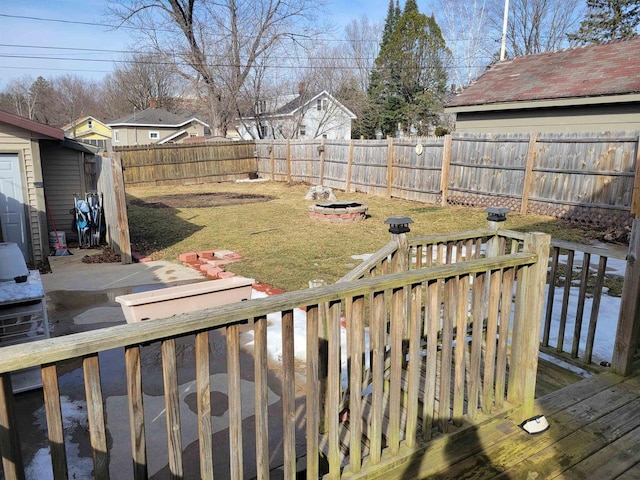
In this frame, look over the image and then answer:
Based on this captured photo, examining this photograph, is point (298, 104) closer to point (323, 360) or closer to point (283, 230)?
point (283, 230)

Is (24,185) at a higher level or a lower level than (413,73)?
lower

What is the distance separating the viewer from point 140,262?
7750 millimetres

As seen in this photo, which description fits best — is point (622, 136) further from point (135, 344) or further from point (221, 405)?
point (135, 344)

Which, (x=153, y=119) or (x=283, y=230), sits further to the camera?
(x=153, y=119)

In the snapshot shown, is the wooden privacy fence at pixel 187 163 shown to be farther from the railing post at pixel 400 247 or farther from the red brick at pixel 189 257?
the railing post at pixel 400 247

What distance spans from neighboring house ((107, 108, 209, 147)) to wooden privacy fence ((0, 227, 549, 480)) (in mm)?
36096

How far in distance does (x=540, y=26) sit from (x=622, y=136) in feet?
79.6

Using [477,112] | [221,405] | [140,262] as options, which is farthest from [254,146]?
[221,405]

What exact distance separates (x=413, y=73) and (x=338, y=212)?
22.3m

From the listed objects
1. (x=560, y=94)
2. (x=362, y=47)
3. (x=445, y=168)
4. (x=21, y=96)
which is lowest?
(x=445, y=168)

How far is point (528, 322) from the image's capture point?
239 cm

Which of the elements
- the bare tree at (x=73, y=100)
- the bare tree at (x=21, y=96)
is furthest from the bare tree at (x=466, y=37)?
the bare tree at (x=21, y=96)

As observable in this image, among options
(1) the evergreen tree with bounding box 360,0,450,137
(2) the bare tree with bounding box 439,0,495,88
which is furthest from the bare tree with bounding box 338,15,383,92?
(2) the bare tree with bounding box 439,0,495,88

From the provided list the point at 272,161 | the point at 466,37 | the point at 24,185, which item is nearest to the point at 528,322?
the point at 24,185
